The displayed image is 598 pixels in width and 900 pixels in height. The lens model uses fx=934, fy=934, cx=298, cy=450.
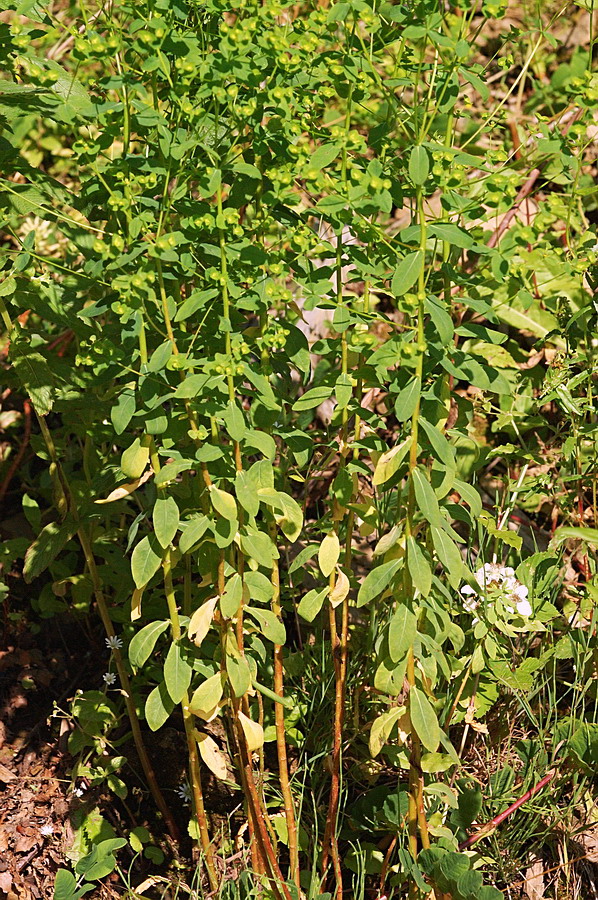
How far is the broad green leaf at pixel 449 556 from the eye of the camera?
6.07ft

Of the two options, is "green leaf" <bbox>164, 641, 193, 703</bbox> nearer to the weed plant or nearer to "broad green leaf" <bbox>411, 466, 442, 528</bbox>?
the weed plant

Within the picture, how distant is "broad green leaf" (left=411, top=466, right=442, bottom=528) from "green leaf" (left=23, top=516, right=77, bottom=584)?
1.07 m

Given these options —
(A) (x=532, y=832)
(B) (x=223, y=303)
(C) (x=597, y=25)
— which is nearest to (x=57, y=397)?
(B) (x=223, y=303)

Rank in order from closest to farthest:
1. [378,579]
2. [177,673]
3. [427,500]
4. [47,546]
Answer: [427,500] → [378,579] → [177,673] → [47,546]

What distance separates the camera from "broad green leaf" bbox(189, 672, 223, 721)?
6.52 feet

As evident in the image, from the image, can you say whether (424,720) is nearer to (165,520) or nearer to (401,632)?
(401,632)

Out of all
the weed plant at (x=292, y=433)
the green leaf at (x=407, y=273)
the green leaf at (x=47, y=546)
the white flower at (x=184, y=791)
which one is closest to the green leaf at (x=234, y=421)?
the weed plant at (x=292, y=433)

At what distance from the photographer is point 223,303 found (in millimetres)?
1778

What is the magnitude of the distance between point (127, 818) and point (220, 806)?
28cm

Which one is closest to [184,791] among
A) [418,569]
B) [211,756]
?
[211,756]

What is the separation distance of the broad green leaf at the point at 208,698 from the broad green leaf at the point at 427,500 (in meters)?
0.60

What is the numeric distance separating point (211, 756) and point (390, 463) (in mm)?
816

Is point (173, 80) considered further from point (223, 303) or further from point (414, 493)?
point (414, 493)

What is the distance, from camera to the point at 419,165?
1683 millimetres
